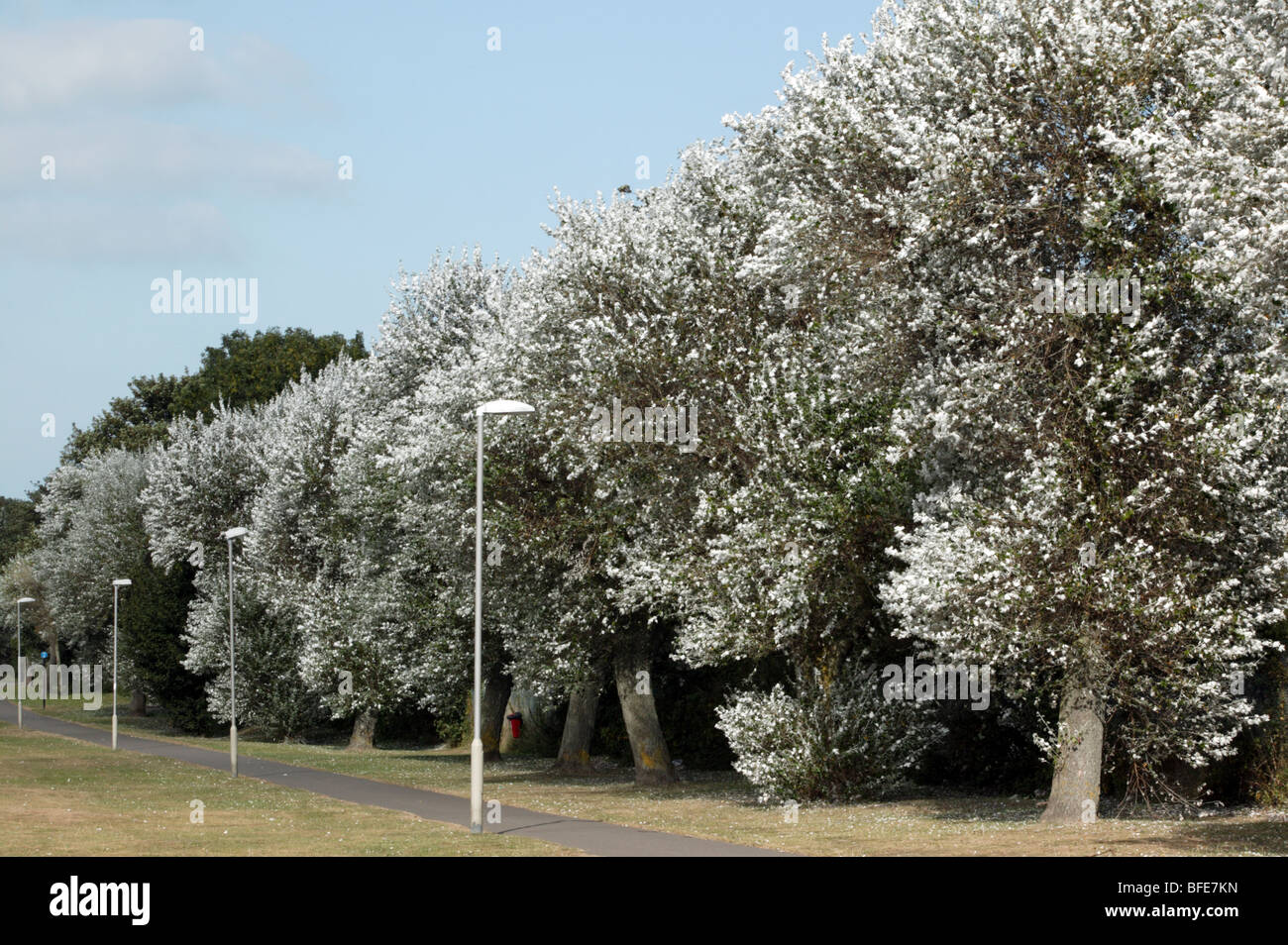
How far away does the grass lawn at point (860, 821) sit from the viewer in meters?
17.5

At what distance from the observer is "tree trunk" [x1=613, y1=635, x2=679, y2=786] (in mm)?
30812

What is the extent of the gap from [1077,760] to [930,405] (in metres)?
5.72

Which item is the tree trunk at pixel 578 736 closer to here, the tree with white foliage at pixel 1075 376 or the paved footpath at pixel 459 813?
the paved footpath at pixel 459 813

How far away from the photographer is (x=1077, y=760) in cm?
2034

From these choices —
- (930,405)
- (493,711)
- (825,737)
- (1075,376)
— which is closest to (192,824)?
(825,737)

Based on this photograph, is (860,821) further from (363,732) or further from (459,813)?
(363,732)

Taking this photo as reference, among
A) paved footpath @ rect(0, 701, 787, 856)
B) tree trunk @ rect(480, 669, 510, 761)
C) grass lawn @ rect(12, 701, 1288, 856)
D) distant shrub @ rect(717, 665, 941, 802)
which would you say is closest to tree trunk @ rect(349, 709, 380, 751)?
paved footpath @ rect(0, 701, 787, 856)

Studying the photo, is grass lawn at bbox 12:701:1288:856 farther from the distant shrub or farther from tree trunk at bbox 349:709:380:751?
tree trunk at bbox 349:709:380:751

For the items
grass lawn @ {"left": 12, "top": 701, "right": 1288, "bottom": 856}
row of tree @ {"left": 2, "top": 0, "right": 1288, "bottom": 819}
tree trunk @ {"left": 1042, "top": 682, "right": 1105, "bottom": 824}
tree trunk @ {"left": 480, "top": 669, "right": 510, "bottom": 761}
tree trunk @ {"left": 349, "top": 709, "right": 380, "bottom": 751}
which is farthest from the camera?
tree trunk @ {"left": 349, "top": 709, "right": 380, "bottom": 751}

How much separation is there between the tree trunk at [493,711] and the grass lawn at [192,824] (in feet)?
27.1

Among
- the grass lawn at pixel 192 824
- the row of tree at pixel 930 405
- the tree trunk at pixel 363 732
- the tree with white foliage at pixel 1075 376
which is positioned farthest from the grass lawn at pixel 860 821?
the tree trunk at pixel 363 732

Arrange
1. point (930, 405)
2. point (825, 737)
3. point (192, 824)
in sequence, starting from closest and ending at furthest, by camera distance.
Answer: point (930, 405) < point (192, 824) < point (825, 737)

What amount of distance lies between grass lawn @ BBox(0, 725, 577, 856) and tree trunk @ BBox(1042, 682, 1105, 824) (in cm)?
735

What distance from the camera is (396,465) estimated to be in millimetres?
32594
